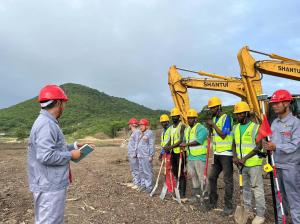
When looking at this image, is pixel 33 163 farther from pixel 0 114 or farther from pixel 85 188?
pixel 0 114

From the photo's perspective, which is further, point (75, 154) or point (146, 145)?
point (146, 145)

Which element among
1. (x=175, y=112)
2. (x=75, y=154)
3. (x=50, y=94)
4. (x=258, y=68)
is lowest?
(x=75, y=154)

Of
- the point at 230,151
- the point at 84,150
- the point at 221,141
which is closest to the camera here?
the point at 84,150

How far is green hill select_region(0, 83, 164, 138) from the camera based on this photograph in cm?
6974

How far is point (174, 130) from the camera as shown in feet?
27.2

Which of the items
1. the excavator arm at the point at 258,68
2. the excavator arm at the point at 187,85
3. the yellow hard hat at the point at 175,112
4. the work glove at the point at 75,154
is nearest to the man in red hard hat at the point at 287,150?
the work glove at the point at 75,154

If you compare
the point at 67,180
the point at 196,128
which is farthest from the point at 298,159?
the point at 67,180

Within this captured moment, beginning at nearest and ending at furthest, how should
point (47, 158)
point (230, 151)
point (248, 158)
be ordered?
point (47, 158)
point (248, 158)
point (230, 151)

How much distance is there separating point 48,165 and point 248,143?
3739 mm

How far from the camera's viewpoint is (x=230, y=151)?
21.3 ft

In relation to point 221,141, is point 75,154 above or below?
below

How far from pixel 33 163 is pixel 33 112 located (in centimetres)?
8807

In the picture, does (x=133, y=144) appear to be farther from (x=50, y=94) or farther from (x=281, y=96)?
(x=50, y=94)

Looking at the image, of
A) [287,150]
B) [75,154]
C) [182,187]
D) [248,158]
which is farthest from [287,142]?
[182,187]
